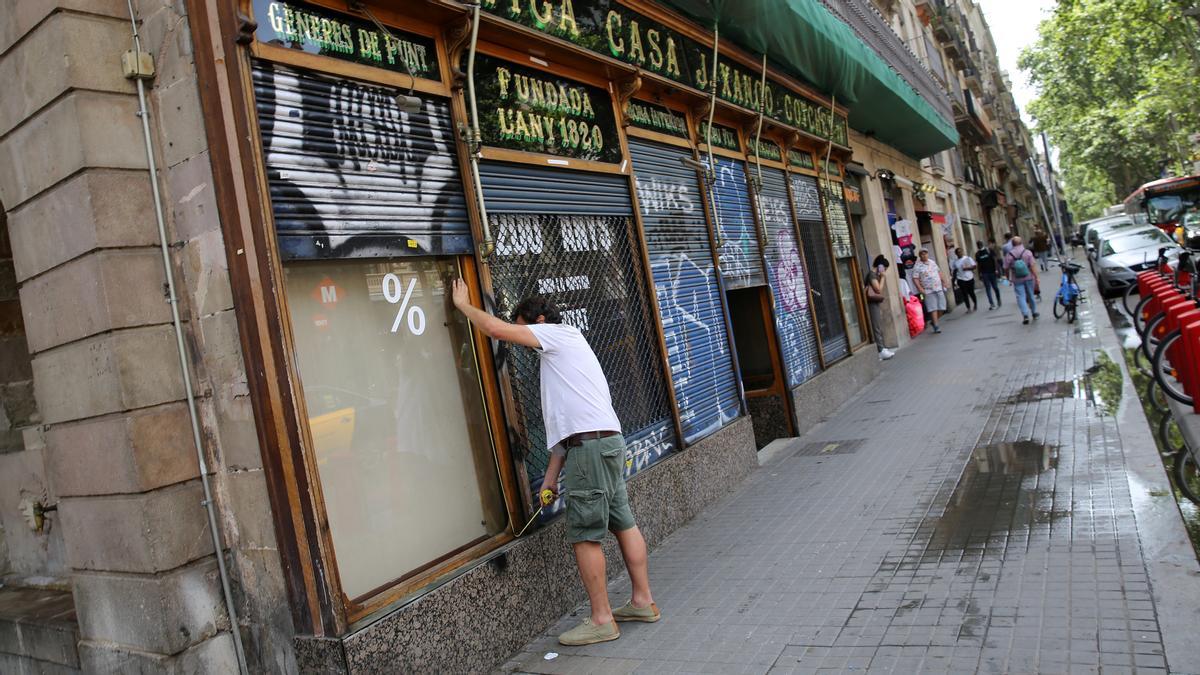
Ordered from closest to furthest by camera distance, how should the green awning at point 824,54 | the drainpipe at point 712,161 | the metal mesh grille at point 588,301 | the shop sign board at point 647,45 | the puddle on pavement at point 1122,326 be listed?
the metal mesh grille at point 588,301, the shop sign board at point 647,45, the drainpipe at point 712,161, the green awning at point 824,54, the puddle on pavement at point 1122,326

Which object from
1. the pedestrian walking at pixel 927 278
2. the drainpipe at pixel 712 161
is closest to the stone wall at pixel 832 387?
the drainpipe at pixel 712 161

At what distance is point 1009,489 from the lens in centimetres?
577

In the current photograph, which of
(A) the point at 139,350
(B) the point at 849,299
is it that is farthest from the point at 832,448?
(A) the point at 139,350

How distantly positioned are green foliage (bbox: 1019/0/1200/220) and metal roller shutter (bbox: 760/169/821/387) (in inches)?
780

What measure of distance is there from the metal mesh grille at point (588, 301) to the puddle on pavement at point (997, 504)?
2.15 metres

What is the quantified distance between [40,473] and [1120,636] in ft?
19.3

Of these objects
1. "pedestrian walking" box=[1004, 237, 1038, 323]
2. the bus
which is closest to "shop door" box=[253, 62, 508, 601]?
"pedestrian walking" box=[1004, 237, 1038, 323]

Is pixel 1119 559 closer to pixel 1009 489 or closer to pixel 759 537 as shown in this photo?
pixel 1009 489

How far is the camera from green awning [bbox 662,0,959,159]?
873cm

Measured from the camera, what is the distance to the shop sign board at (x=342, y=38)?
152 inches

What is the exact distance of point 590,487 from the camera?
4.26m

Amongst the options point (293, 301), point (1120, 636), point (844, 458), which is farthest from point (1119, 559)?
point (293, 301)

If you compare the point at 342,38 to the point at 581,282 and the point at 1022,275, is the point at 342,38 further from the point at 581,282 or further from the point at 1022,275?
the point at 1022,275

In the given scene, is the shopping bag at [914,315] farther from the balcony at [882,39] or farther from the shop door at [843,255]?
the balcony at [882,39]
